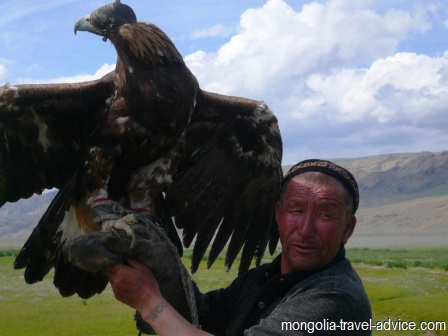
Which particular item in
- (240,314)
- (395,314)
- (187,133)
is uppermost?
(187,133)

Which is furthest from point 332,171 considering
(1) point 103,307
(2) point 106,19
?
(1) point 103,307

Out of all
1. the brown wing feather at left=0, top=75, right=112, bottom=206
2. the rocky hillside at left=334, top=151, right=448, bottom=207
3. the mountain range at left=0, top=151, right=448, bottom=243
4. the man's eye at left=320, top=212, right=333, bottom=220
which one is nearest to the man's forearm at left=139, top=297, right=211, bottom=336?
the man's eye at left=320, top=212, right=333, bottom=220

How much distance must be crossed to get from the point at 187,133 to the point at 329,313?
2830 mm

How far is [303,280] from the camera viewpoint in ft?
9.10

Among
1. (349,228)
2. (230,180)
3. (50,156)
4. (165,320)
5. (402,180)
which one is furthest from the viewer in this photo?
(402,180)

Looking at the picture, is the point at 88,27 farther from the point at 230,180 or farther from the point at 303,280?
the point at 303,280

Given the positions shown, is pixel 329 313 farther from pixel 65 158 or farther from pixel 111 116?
pixel 65 158

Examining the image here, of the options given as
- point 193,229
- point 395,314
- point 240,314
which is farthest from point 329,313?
point 395,314

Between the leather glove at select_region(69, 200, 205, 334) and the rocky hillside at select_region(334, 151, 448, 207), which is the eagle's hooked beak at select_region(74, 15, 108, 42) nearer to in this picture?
the leather glove at select_region(69, 200, 205, 334)

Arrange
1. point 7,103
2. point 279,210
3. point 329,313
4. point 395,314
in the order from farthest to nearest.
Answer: point 395,314, point 7,103, point 279,210, point 329,313

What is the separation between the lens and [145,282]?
2811 mm

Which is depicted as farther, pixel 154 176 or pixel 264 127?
pixel 264 127

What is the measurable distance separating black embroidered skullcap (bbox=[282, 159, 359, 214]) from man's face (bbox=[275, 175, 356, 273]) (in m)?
0.05

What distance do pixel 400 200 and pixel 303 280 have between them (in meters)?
167
